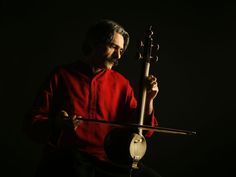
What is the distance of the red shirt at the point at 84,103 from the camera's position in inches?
47.2

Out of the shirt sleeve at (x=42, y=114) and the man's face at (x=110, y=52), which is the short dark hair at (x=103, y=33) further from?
the shirt sleeve at (x=42, y=114)

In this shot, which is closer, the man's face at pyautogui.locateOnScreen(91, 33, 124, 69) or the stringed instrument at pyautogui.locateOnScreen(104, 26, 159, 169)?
the stringed instrument at pyautogui.locateOnScreen(104, 26, 159, 169)

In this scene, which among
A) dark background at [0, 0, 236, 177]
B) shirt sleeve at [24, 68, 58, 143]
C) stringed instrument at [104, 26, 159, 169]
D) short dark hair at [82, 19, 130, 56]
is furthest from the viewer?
dark background at [0, 0, 236, 177]

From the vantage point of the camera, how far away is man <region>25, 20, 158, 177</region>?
3.62ft

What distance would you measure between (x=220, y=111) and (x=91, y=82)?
2.77ft

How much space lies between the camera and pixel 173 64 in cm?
181

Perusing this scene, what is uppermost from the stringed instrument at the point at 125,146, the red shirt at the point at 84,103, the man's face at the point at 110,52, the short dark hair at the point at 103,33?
the short dark hair at the point at 103,33

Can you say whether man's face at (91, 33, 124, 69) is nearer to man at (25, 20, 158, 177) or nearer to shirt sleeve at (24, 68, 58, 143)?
man at (25, 20, 158, 177)

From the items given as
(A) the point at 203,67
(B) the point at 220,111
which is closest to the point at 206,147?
(B) the point at 220,111

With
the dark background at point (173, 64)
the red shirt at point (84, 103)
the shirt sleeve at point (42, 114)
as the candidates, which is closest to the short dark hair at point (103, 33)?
the red shirt at point (84, 103)

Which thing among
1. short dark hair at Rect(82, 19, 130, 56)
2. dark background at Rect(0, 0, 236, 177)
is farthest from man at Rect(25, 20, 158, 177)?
dark background at Rect(0, 0, 236, 177)

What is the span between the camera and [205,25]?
5.99ft

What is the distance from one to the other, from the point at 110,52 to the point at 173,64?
1.94ft

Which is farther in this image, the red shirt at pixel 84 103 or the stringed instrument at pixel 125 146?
the red shirt at pixel 84 103
